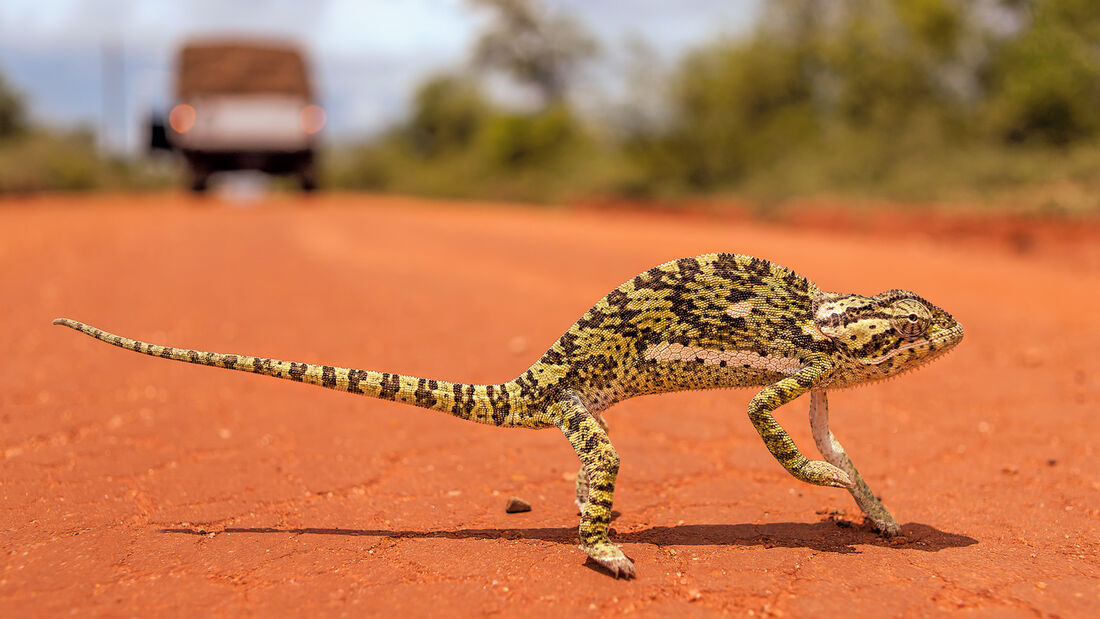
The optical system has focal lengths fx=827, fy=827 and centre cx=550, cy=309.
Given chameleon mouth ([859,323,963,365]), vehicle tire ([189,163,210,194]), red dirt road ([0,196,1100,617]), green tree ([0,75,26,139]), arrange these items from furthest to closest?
1. green tree ([0,75,26,139])
2. vehicle tire ([189,163,210,194])
3. chameleon mouth ([859,323,963,365])
4. red dirt road ([0,196,1100,617])

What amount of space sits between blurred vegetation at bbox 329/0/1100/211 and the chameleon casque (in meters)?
12.5

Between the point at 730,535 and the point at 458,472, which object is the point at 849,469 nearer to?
the point at 730,535

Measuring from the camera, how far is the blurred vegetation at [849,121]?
1725 centimetres

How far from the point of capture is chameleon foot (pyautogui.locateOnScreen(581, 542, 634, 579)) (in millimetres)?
2596

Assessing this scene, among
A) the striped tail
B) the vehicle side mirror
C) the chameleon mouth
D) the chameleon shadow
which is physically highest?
the vehicle side mirror

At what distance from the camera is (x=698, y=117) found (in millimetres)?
26203

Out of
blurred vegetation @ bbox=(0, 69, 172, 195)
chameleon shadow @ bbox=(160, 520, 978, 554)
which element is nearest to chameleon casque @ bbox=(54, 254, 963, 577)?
chameleon shadow @ bbox=(160, 520, 978, 554)

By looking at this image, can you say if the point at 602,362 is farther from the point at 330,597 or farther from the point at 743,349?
the point at 330,597

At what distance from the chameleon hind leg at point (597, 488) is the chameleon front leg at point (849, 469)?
0.85m

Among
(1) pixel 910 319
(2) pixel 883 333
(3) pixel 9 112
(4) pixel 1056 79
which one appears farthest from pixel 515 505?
(3) pixel 9 112

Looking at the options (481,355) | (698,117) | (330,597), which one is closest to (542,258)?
(481,355)

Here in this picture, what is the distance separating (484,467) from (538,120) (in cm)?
3127

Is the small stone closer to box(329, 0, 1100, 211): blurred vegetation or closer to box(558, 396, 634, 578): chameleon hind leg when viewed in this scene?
box(558, 396, 634, 578): chameleon hind leg

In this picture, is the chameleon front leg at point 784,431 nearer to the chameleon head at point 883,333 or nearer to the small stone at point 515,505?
the chameleon head at point 883,333
